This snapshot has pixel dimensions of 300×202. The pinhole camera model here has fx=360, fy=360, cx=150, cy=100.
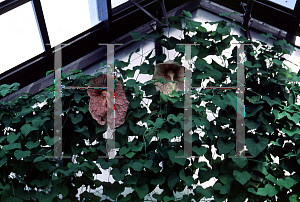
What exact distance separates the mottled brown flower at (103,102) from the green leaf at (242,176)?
52cm

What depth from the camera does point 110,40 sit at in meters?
2.28

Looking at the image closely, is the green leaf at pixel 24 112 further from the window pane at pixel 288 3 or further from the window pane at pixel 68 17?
the window pane at pixel 288 3

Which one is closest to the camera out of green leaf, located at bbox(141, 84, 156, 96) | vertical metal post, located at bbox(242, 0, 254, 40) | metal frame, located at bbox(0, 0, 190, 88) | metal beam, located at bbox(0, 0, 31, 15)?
green leaf, located at bbox(141, 84, 156, 96)

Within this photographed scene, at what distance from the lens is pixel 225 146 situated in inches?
59.1

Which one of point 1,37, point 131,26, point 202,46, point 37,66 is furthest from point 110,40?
point 202,46

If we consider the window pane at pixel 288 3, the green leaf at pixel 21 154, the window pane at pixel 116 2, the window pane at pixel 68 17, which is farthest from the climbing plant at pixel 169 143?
the window pane at pixel 288 3

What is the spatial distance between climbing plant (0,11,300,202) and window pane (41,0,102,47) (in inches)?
23.4

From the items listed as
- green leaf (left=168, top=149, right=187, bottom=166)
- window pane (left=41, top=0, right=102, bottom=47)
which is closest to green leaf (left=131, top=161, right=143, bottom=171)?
green leaf (left=168, top=149, right=187, bottom=166)

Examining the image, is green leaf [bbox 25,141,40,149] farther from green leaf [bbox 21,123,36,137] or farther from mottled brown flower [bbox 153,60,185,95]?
mottled brown flower [bbox 153,60,185,95]

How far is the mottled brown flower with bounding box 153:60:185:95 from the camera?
65.7 inches

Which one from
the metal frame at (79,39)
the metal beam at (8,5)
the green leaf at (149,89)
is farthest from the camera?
the metal frame at (79,39)

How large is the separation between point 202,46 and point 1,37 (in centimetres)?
109

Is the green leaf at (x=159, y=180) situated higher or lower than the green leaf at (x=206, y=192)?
higher

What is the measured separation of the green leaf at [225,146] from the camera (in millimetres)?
1485
